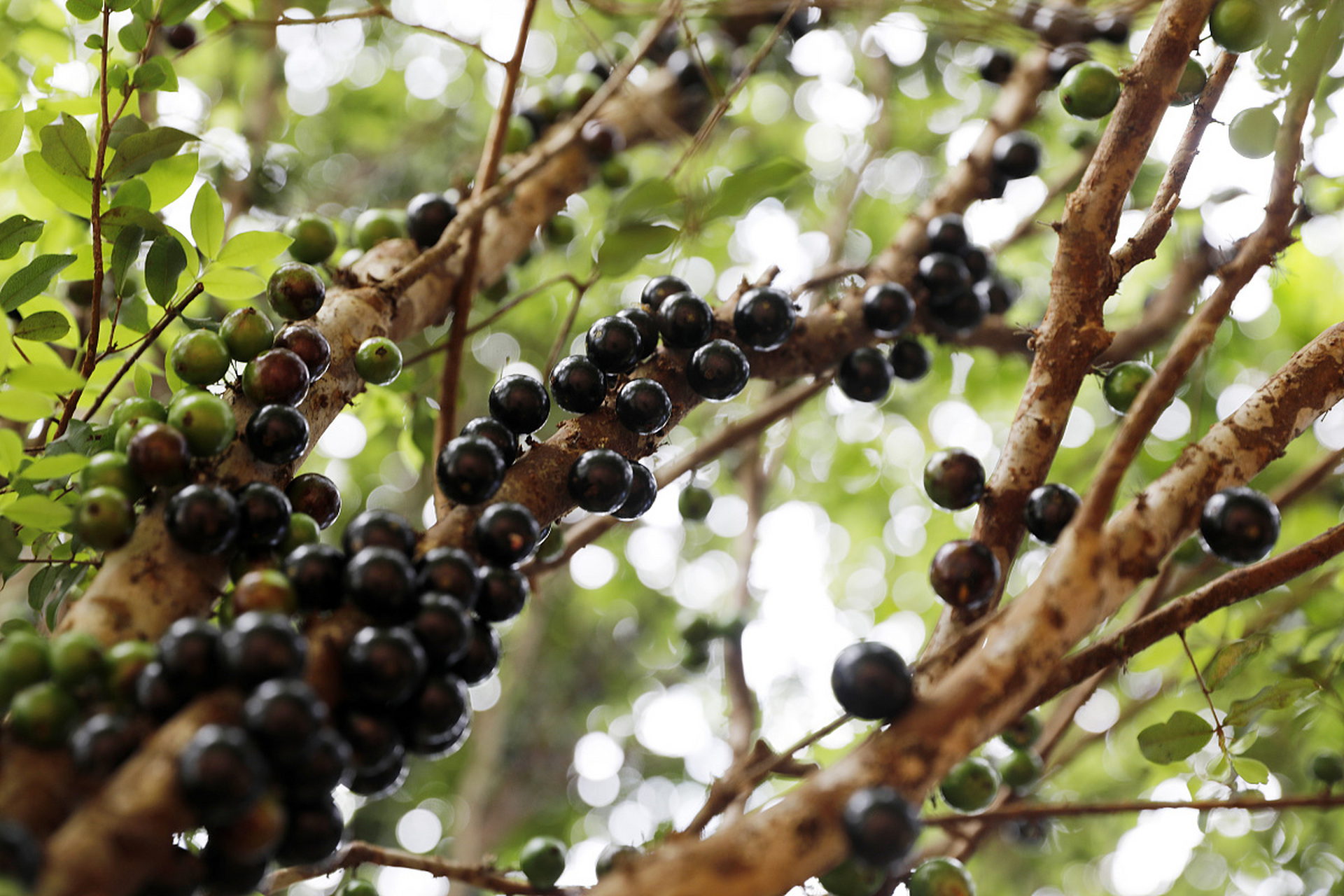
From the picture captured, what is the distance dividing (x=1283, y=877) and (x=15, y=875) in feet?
11.7

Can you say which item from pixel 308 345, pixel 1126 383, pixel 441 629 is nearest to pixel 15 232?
pixel 308 345

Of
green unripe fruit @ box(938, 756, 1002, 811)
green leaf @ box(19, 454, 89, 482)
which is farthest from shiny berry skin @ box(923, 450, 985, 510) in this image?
green leaf @ box(19, 454, 89, 482)

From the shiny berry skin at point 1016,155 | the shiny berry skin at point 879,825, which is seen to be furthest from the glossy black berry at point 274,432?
the shiny berry skin at point 1016,155

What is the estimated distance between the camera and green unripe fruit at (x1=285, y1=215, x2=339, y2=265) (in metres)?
2.32

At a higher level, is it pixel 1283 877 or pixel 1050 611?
pixel 1050 611

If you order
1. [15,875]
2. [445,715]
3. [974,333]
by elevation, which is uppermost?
[15,875]

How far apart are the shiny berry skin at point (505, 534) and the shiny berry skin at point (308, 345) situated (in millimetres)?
511

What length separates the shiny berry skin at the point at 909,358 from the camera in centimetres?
253

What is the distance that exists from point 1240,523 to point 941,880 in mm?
833

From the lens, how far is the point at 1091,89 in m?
2.22

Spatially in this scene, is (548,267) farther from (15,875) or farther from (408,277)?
(15,875)

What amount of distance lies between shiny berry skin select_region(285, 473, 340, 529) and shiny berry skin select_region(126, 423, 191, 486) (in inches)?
9.1

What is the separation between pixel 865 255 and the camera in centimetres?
508

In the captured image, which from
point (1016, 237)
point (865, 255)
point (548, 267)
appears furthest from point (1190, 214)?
point (548, 267)
